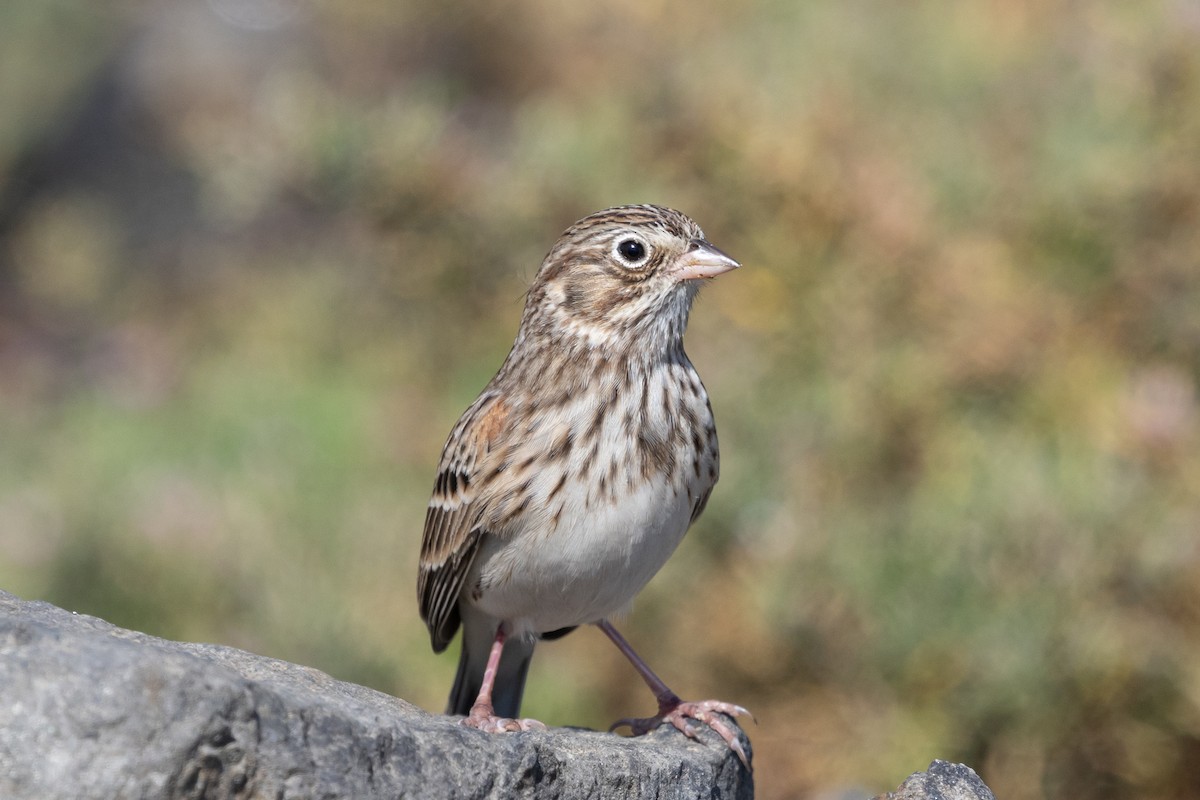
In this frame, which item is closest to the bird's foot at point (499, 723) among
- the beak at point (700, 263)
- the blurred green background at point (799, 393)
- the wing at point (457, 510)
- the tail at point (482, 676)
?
the wing at point (457, 510)

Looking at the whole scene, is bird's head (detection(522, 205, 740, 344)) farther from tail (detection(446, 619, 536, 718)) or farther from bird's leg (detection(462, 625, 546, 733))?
tail (detection(446, 619, 536, 718))

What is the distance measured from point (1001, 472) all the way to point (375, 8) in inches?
313

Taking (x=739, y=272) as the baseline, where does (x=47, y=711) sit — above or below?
below

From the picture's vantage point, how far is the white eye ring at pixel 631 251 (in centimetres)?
464

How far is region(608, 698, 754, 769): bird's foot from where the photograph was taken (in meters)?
4.42

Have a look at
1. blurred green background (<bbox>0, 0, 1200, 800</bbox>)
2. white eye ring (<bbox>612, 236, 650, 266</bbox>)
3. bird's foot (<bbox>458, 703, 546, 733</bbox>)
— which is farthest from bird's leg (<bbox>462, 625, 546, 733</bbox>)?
blurred green background (<bbox>0, 0, 1200, 800</bbox>)

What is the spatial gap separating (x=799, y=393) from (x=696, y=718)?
3.04 meters

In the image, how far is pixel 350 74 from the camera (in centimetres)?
1261

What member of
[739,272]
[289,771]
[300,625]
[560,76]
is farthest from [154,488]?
[289,771]

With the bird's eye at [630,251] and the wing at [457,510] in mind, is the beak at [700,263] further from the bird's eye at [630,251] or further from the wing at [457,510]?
the wing at [457,510]

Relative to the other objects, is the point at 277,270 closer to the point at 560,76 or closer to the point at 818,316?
the point at 560,76

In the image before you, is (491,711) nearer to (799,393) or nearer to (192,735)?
(192,735)

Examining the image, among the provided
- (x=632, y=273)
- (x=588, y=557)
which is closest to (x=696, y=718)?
(x=588, y=557)

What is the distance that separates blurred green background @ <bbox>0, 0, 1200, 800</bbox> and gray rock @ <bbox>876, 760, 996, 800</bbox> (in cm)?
224
